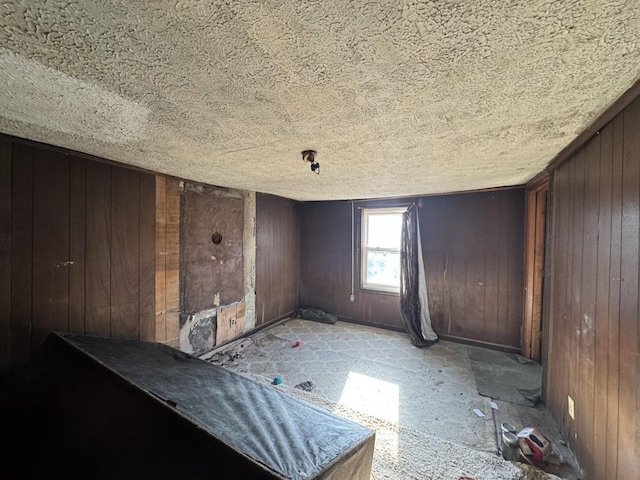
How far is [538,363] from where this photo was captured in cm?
311

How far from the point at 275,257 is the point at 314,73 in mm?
3646

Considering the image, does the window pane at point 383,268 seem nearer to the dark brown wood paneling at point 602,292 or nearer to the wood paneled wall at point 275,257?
the wood paneled wall at point 275,257

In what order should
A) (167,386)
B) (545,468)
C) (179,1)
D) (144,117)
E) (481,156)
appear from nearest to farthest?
1. (179,1)
2. (144,117)
3. (167,386)
4. (545,468)
5. (481,156)

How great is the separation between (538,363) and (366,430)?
9.90ft

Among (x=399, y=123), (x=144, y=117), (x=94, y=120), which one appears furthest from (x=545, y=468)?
(x=94, y=120)

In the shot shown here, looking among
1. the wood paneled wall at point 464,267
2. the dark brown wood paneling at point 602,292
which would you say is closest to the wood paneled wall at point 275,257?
the wood paneled wall at point 464,267

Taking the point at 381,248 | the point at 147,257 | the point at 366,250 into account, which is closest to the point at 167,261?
the point at 147,257

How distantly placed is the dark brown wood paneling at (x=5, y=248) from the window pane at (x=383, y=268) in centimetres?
406

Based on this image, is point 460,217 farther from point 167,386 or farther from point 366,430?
point 167,386

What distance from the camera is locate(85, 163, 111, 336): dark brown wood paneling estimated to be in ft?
7.04

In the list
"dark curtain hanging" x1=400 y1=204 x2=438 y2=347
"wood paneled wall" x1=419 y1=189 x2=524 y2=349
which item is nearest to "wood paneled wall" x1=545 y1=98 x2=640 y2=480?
"wood paneled wall" x1=419 y1=189 x2=524 y2=349

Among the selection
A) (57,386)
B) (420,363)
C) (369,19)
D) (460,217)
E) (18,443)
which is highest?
(369,19)

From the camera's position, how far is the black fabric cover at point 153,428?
1006 mm

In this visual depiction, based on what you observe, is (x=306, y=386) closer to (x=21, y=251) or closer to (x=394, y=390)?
(x=394, y=390)
